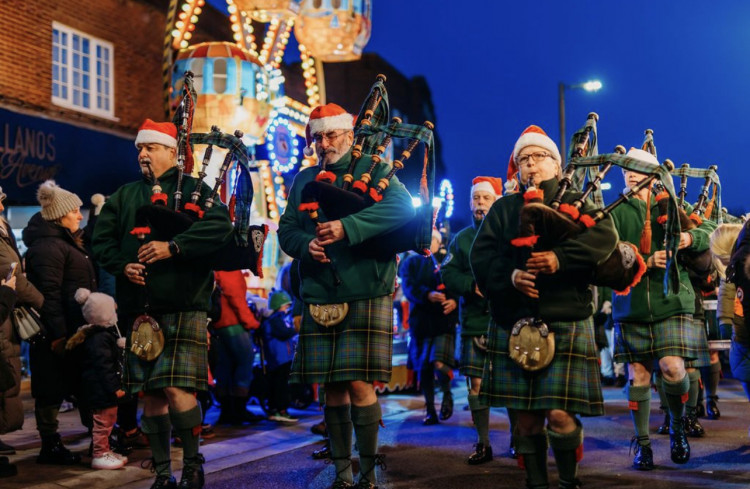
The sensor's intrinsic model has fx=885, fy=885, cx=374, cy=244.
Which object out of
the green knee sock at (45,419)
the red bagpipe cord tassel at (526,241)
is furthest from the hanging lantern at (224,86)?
the red bagpipe cord tassel at (526,241)

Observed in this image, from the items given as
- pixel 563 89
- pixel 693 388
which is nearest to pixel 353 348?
pixel 693 388

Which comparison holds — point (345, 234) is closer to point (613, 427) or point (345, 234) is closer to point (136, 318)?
point (136, 318)

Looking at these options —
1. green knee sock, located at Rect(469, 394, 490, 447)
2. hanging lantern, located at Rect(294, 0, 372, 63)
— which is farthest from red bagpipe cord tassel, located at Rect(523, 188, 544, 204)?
hanging lantern, located at Rect(294, 0, 372, 63)

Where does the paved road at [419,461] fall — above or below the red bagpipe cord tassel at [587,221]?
below

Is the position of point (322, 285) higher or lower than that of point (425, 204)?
lower

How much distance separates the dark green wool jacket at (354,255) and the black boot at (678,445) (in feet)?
8.49

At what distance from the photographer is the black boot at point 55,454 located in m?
6.36

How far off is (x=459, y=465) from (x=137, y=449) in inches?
102

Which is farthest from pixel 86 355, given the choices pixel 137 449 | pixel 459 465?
pixel 459 465

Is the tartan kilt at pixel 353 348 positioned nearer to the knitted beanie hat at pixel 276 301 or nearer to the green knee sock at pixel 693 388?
the green knee sock at pixel 693 388

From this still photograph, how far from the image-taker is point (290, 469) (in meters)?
6.22

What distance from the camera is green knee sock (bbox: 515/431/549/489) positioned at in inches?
176

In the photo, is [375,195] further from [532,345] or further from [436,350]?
[436,350]

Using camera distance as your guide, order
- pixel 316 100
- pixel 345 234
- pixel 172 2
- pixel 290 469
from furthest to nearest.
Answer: pixel 316 100 → pixel 172 2 → pixel 290 469 → pixel 345 234
